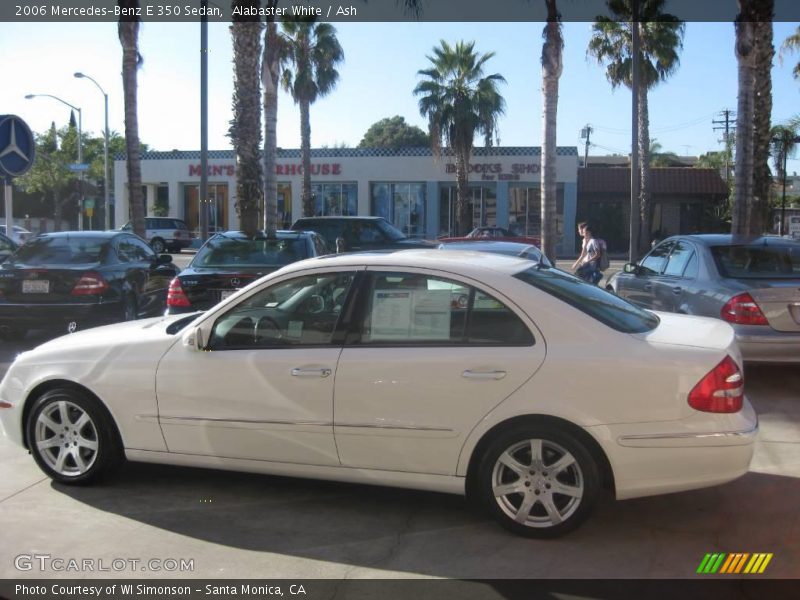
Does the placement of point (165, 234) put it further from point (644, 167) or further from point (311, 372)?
point (311, 372)

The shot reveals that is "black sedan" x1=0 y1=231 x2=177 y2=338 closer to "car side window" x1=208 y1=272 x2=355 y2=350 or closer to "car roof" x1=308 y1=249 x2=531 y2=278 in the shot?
"car side window" x1=208 y1=272 x2=355 y2=350

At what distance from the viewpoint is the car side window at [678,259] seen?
846 centimetres

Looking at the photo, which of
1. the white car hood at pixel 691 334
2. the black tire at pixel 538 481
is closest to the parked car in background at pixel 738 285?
the white car hood at pixel 691 334

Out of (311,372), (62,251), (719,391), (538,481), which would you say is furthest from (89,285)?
(719,391)

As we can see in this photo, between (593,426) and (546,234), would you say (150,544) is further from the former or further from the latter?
(546,234)

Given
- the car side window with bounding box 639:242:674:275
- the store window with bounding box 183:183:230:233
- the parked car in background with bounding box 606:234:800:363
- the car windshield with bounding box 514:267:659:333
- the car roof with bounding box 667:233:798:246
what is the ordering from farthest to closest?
1. the store window with bounding box 183:183:230:233
2. the car side window with bounding box 639:242:674:275
3. the car roof with bounding box 667:233:798:246
4. the parked car in background with bounding box 606:234:800:363
5. the car windshield with bounding box 514:267:659:333

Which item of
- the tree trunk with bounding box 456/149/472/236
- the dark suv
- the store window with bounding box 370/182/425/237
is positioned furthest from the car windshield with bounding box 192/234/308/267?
the store window with bounding box 370/182/425/237

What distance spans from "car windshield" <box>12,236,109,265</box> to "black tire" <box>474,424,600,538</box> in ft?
25.1

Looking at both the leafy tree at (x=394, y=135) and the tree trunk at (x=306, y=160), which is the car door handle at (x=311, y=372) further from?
the leafy tree at (x=394, y=135)

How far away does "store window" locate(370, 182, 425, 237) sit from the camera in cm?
3925

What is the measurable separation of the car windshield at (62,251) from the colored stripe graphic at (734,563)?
8512 mm

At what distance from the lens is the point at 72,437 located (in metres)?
4.91

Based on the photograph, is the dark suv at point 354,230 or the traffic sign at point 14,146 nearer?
the traffic sign at point 14,146

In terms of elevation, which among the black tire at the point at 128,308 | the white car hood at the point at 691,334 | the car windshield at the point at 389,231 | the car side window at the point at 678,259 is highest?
the car windshield at the point at 389,231
